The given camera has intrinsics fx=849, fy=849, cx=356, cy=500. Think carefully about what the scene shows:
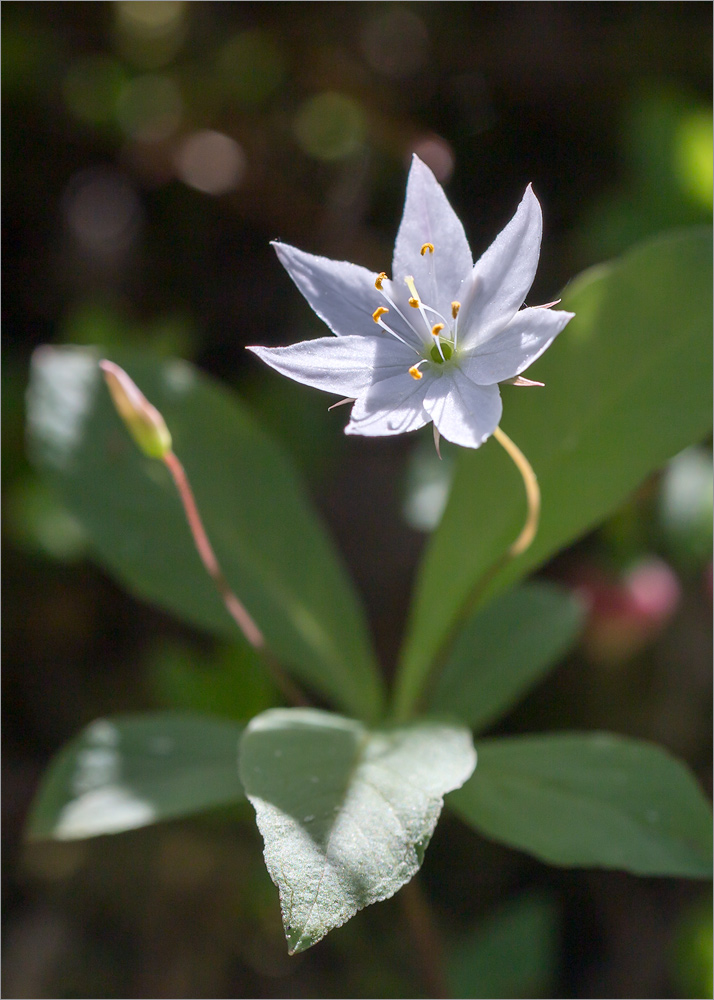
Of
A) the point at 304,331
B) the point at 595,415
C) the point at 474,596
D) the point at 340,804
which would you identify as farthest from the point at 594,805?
the point at 304,331

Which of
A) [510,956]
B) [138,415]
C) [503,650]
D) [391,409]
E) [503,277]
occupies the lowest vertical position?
[510,956]

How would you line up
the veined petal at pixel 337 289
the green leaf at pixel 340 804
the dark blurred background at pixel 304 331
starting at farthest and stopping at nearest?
1. the dark blurred background at pixel 304 331
2. the veined petal at pixel 337 289
3. the green leaf at pixel 340 804

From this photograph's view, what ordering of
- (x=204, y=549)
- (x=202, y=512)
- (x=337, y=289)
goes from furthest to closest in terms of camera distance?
(x=202, y=512) < (x=204, y=549) < (x=337, y=289)

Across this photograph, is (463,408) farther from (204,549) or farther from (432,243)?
(204,549)

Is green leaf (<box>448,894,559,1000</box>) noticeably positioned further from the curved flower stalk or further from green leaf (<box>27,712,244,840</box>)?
the curved flower stalk

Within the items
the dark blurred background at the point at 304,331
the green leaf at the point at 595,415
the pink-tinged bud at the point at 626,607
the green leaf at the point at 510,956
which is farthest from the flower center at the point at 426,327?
the green leaf at the point at 510,956

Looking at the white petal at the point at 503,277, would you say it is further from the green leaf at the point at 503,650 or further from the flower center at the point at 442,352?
the green leaf at the point at 503,650

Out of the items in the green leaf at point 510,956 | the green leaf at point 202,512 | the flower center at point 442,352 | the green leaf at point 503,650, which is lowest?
the green leaf at point 510,956
